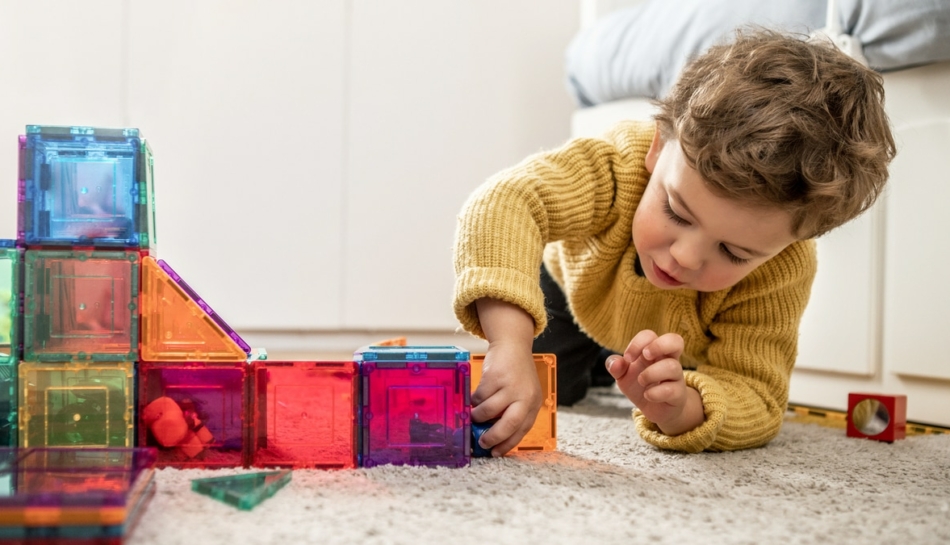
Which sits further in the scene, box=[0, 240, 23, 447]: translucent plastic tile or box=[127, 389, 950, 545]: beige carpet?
box=[0, 240, 23, 447]: translucent plastic tile

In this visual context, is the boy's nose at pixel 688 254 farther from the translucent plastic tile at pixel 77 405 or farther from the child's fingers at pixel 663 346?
the translucent plastic tile at pixel 77 405

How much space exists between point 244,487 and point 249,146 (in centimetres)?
105

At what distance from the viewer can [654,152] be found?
2.97 ft

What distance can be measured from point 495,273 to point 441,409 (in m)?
0.16

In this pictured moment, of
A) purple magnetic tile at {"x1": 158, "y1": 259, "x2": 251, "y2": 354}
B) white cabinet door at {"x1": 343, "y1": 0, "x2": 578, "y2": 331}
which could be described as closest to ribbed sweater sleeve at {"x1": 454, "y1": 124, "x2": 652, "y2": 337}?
purple magnetic tile at {"x1": 158, "y1": 259, "x2": 251, "y2": 354}

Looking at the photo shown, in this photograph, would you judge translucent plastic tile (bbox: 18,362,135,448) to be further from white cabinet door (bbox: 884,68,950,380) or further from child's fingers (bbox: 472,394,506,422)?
white cabinet door (bbox: 884,68,950,380)

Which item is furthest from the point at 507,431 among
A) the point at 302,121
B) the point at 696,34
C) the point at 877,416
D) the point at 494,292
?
the point at 302,121

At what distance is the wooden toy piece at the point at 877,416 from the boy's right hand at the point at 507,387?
43cm

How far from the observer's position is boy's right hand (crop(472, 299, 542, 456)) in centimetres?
71

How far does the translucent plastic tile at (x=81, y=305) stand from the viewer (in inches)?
25.4

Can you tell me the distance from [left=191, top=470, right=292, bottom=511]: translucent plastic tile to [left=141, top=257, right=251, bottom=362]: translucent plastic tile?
12 centimetres

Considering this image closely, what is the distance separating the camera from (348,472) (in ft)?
2.12

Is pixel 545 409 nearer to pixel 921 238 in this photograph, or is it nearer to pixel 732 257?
pixel 732 257

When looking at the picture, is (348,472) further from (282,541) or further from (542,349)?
(542,349)
